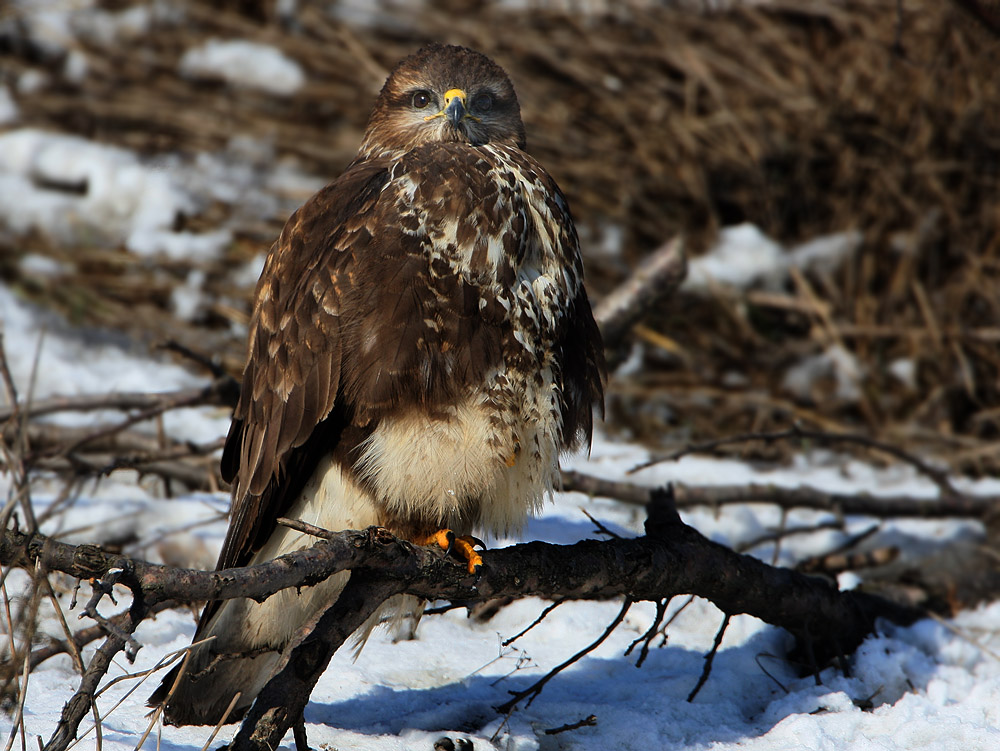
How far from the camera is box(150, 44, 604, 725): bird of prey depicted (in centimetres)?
224

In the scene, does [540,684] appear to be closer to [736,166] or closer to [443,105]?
[443,105]

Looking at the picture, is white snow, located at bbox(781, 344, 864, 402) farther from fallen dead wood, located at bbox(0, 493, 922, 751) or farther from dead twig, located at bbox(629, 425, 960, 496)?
fallen dead wood, located at bbox(0, 493, 922, 751)

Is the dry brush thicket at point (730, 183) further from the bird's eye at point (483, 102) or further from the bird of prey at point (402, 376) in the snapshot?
the bird of prey at point (402, 376)

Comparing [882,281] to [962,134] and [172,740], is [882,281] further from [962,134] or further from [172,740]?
[172,740]

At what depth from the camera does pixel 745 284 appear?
5.44 meters

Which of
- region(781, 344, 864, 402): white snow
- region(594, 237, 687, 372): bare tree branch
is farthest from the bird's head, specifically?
region(781, 344, 864, 402): white snow

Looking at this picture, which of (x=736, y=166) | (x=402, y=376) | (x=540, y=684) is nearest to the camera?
(x=402, y=376)

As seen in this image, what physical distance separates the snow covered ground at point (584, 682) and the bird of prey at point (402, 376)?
0.82ft

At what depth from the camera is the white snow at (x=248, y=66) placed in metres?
6.75

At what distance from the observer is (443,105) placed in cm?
299

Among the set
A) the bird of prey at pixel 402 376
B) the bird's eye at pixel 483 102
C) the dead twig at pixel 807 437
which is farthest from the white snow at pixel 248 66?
the bird of prey at pixel 402 376

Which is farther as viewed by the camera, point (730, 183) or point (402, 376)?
point (730, 183)

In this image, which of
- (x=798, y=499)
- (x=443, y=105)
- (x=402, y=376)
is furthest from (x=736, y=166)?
(x=402, y=376)

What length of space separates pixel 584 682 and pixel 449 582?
30.0 inches
